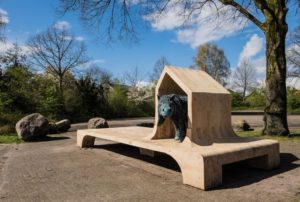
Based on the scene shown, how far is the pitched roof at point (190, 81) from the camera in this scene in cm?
502

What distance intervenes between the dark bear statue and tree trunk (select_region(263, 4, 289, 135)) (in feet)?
15.7

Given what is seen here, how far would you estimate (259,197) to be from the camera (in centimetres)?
365

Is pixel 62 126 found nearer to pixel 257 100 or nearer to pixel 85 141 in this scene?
pixel 85 141

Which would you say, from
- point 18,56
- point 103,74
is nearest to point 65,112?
point 18,56

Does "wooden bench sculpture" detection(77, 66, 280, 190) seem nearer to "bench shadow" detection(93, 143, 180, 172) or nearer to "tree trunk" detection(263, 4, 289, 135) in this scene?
"bench shadow" detection(93, 143, 180, 172)

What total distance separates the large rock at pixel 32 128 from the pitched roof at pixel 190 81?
663cm

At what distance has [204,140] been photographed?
4996 mm

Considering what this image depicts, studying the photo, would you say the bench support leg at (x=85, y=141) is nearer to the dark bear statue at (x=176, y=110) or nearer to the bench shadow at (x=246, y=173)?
the dark bear statue at (x=176, y=110)

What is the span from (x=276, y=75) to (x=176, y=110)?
17.3 feet

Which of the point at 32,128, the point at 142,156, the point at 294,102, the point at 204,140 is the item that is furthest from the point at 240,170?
the point at 294,102

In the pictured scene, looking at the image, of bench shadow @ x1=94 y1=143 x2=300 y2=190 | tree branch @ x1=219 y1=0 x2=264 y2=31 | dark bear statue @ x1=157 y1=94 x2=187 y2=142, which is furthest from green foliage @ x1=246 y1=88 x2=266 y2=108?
dark bear statue @ x1=157 y1=94 x2=187 y2=142

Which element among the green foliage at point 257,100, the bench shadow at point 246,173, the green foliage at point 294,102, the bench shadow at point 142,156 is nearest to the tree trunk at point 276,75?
the bench shadow at point 246,173

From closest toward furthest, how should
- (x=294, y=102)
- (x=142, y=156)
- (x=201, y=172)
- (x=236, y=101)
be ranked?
(x=201, y=172)
(x=142, y=156)
(x=294, y=102)
(x=236, y=101)

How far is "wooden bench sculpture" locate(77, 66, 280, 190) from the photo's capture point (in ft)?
13.5
